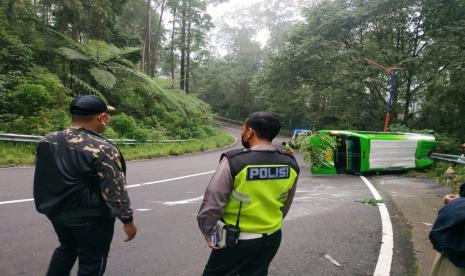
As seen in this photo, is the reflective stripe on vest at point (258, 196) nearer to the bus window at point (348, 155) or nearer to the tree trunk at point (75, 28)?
the bus window at point (348, 155)

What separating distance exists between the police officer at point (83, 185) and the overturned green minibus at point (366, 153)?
35.6 ft

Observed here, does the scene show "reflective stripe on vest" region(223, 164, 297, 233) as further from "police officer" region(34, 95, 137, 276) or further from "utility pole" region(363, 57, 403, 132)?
"utility pole" region(363, 57, 403, 132)

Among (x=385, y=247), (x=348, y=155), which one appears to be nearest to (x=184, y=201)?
(x=385, y=247)

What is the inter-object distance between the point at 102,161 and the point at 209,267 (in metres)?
1.06

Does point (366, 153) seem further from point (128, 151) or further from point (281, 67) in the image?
point (281, 67)

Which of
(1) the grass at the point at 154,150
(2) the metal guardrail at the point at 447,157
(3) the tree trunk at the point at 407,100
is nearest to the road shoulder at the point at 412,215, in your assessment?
(2) the metal guardrail at the point at 447,157

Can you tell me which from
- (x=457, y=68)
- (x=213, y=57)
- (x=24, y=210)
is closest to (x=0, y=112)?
(x=24, y=210)

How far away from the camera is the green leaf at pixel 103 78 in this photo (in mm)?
16281

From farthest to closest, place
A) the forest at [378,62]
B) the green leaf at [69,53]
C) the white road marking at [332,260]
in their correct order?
1. the forest at [378,62]
2. the green leaf at [69,53]
3. the white road marking at [332,260]

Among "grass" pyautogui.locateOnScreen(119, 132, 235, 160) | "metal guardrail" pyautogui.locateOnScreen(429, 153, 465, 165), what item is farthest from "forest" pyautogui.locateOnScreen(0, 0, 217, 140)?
"metal guardrail" pyautogui.locateOnScreen(429, 153, 465, 165)

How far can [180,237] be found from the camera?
5.09m

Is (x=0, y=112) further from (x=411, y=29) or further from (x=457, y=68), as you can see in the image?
(x=411, y=29)

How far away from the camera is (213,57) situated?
197 feet

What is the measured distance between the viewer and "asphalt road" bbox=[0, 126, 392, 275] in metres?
4.11
